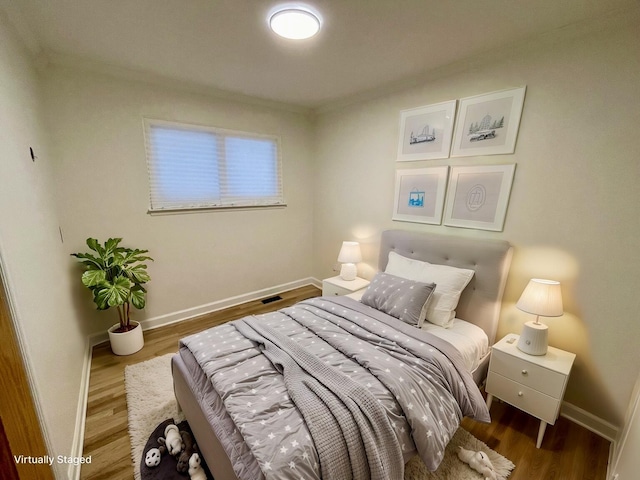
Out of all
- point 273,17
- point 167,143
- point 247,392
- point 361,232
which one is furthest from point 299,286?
point 273,17

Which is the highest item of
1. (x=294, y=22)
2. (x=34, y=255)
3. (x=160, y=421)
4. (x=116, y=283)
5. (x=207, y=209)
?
(x=294, y=22)

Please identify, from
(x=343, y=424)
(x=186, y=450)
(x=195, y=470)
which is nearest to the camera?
(x=343, y=424)

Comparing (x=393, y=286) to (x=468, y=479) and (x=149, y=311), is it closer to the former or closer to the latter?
(x=468, y=479)

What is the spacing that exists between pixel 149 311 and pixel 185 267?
1.88 feet

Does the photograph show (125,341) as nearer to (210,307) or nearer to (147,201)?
(210,307)

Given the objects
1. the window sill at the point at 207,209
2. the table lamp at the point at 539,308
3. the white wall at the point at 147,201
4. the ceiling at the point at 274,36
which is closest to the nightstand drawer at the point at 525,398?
the table lamp at the point at 539,308

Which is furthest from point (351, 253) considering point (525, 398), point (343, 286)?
point (525, 398)

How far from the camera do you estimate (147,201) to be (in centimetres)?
266

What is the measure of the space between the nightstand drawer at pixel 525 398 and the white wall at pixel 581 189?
45cm

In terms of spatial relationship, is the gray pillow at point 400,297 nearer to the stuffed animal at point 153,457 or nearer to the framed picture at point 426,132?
the framed picture at point 426,132

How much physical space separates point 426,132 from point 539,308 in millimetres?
1675

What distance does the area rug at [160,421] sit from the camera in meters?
1.43

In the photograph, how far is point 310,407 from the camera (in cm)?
113

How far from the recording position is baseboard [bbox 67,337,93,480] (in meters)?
1.40
